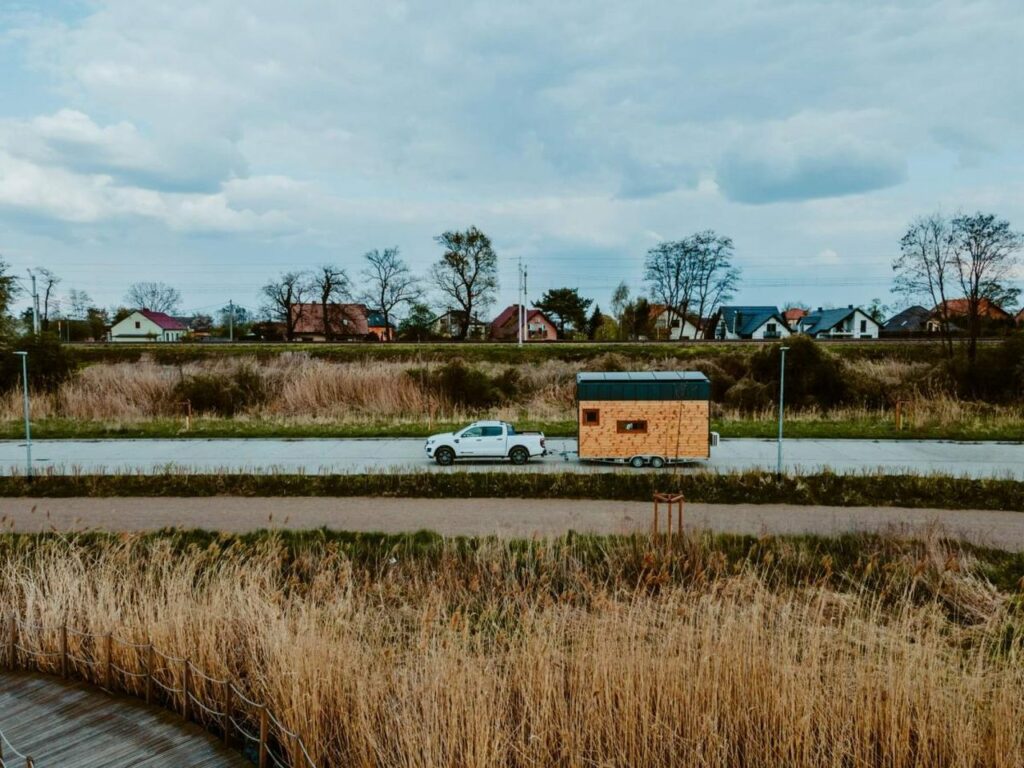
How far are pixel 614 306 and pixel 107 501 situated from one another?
2223 inches

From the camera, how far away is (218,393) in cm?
2855

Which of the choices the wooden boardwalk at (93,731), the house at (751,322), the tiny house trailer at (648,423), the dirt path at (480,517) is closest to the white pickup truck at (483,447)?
the tiny house trailer at (648,423)

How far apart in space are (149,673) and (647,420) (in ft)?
42.7

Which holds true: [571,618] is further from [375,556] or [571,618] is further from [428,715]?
[375,556]

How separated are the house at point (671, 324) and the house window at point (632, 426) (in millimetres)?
44040

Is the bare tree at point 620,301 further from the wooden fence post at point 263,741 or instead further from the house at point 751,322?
the wooden fence post at point 263,741

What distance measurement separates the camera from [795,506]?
1349 centimetres

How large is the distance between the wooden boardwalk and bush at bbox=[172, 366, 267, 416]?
72.6 ft

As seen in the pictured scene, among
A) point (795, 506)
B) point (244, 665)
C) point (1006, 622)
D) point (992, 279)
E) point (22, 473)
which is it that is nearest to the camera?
point (244, 665)

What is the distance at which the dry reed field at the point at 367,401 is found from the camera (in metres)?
25.2

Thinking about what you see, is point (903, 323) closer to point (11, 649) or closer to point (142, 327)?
point (11, 649)

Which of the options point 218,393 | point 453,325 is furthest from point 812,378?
point 453,325

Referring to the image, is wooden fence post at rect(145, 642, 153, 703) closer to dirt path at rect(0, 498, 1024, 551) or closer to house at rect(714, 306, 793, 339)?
dirt path at rect(0, 498, 1024, 551)

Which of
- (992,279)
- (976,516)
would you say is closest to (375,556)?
(976,516)
